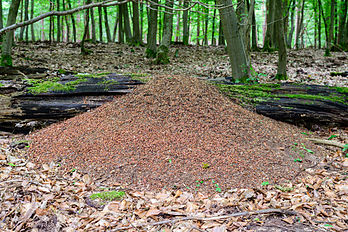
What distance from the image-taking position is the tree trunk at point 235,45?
5.95 m

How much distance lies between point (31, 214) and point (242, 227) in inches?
83.3

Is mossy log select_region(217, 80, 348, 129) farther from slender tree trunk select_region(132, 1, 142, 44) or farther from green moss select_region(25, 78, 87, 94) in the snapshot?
slender tree trunk select_region(132, 1, 142, 44)

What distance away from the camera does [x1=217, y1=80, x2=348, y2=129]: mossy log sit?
4.86m

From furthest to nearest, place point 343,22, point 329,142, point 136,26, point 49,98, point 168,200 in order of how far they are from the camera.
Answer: point 343,22 → point 136,26 → point 49,98 → point 329,142 → point 168,200

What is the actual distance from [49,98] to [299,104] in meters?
4.83

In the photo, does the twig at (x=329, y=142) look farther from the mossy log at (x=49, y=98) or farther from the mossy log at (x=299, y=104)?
the mossy log at (x=49, y=98)

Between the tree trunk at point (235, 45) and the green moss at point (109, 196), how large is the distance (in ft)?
14.3

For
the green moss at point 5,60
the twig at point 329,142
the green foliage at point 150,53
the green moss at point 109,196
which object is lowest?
the green moss at point 109,196

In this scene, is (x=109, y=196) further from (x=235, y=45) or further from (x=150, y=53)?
A: (x=150, y=53)

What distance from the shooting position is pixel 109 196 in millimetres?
2928

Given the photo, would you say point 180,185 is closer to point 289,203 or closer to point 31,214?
point 289,203

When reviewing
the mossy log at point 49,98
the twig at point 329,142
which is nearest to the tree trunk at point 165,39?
the mossy log at point 49,98

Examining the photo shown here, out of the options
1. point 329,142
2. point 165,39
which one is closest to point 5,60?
point 165,39

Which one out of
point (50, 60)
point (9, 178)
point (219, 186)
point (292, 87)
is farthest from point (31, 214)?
point (50, 60)
